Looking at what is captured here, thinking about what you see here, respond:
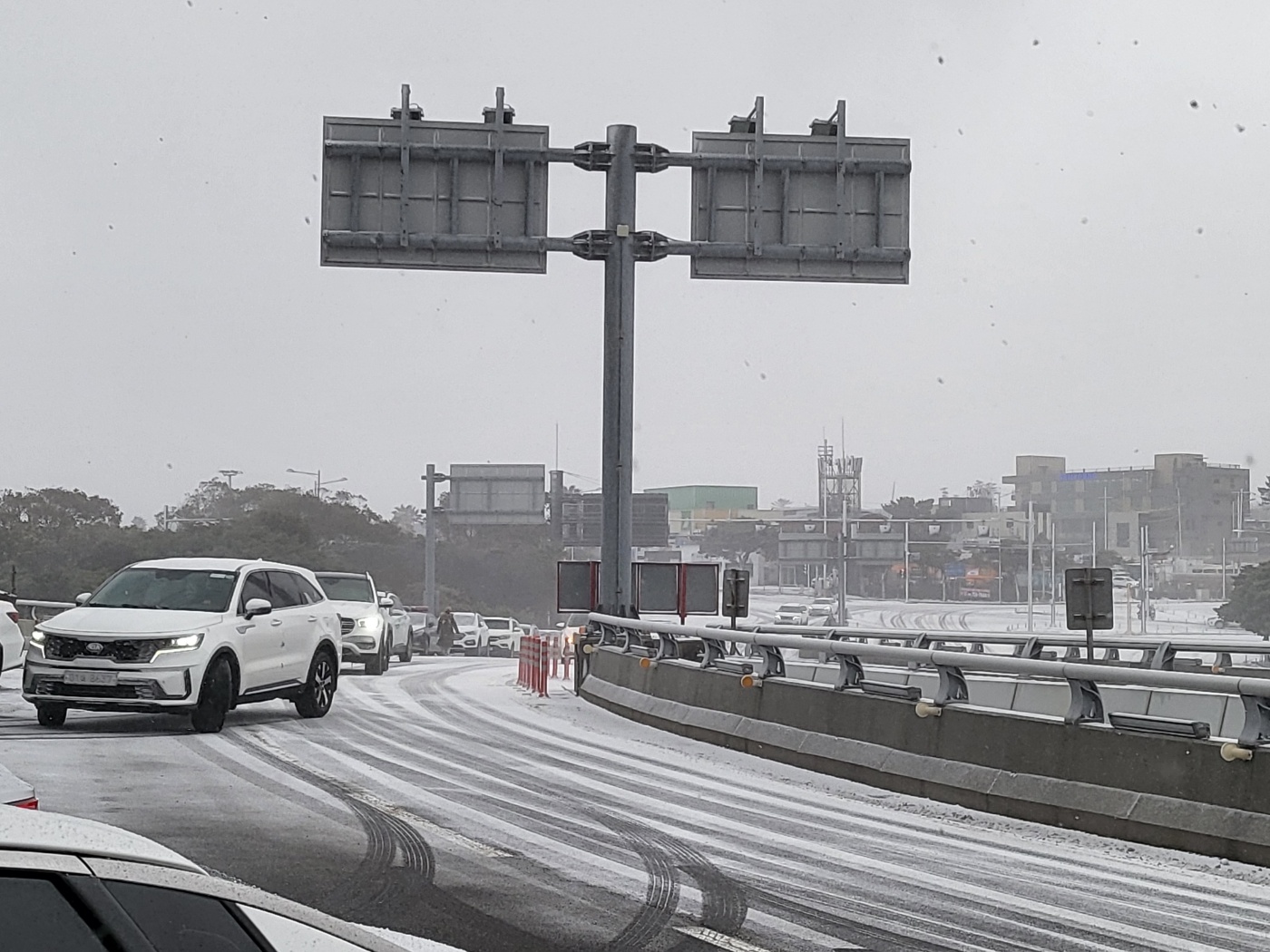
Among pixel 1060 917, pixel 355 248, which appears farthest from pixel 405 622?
pixel 1060 917

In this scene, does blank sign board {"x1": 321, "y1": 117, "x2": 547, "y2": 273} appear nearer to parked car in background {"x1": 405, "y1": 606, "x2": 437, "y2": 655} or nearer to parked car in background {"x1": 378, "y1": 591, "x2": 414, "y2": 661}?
parked car in background {"x1": 378, "y1": 591, "x2": 414, "y2": 661}

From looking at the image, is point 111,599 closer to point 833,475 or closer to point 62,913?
point 62,913

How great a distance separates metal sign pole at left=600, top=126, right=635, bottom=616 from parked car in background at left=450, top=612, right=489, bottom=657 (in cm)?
2734

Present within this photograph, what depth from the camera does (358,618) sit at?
30125 millimetres

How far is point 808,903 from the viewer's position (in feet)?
26.8

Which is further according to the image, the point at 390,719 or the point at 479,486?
the point at 479,486

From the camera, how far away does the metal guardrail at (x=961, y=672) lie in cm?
941

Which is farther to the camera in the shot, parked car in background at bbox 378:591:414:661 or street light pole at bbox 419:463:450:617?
street light pole at bbox 419:463:450:617

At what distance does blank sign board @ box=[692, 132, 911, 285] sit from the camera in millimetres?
26391

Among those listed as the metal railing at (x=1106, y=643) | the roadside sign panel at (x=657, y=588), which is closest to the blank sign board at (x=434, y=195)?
the roadside sign panel at (x=657, y=588)

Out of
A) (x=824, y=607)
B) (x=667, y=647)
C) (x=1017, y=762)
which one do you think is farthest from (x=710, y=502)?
(x=1017, y=762)

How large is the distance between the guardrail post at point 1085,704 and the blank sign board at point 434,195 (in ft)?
54.5

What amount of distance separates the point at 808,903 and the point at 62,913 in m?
6.05

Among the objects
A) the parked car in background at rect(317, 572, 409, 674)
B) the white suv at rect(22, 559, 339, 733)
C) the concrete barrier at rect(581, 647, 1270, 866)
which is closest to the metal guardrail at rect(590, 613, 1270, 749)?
the concrete barrier at rect(581, 647, 1270, 866)
